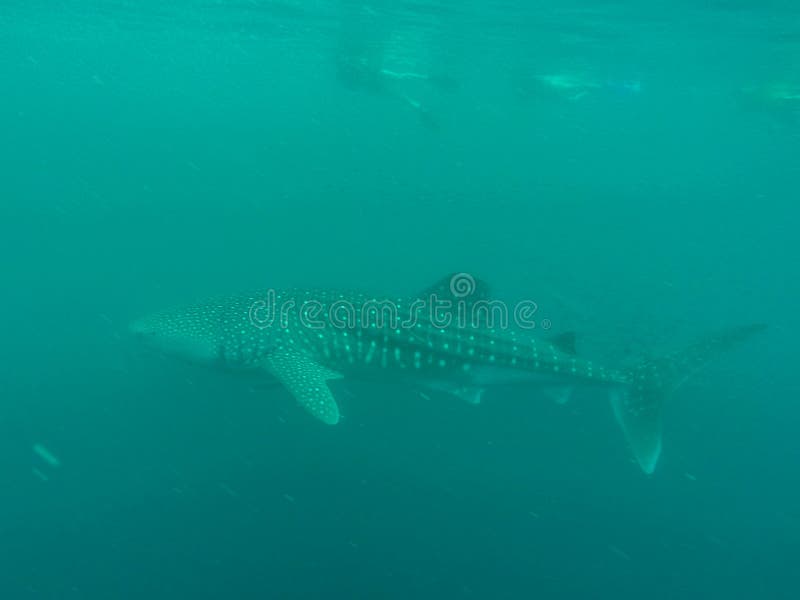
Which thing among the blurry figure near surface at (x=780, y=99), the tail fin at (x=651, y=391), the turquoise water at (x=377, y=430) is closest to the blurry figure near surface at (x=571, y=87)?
the blurry figure near surface at (x=780, y=99)

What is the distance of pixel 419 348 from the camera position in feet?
22.0

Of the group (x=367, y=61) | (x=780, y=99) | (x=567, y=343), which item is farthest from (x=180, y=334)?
(x=780, y=99)

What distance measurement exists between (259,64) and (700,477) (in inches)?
2209

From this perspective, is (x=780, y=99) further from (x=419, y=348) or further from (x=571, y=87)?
(x=419, y=348)

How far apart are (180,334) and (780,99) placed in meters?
41.1

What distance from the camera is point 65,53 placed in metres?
56.0

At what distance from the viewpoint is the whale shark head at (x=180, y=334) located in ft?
22.6

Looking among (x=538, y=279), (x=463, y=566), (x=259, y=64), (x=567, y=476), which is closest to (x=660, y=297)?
(x=538, y=279)

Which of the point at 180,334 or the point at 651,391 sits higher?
the point at 651,391

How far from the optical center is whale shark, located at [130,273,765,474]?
671cm

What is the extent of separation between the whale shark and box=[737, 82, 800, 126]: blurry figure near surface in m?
34.3

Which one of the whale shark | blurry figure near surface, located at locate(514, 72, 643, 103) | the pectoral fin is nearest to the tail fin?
the whale shark

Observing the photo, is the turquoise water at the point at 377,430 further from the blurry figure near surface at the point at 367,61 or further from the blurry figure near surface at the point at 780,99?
the blurry figure near surface at the point at 780,99

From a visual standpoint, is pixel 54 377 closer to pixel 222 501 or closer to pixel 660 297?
pixel 222 501
